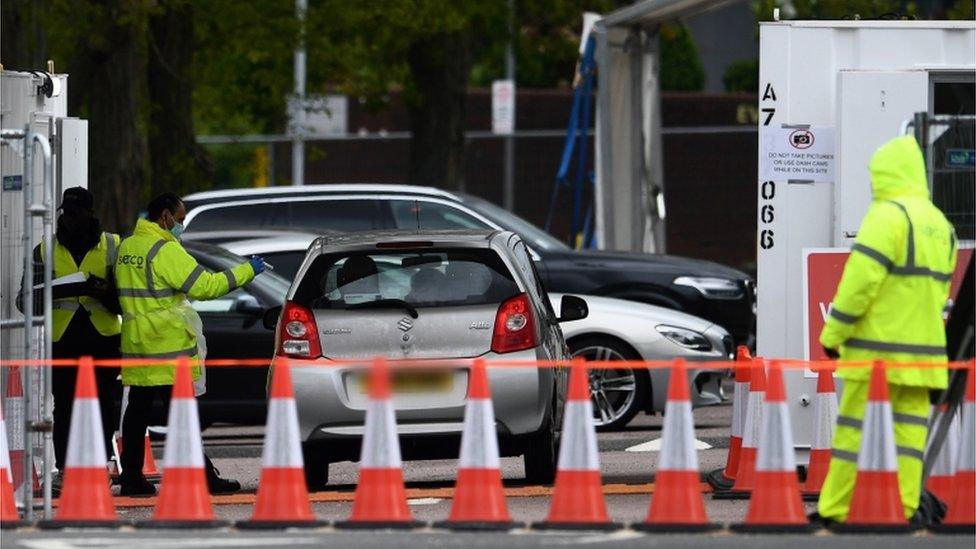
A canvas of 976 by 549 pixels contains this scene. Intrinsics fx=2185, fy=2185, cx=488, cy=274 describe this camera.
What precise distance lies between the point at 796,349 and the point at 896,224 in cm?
289

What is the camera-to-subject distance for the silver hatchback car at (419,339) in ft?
37.8

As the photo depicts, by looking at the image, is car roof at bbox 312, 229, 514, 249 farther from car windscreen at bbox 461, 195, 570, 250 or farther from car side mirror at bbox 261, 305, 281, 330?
car windscreen at bbox 461, 195, 570, 250

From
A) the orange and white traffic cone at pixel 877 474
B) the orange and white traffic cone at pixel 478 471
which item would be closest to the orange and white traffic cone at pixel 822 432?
the orange and white traffic cone at pixel 877 474

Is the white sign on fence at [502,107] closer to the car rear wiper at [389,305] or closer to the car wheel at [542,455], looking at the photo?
the car wheel at [542,455]

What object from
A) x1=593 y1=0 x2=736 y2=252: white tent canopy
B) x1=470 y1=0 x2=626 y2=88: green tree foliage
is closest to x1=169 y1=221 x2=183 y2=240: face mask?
x1=593 y1=0 x2=736 y2=252: white tent canopy

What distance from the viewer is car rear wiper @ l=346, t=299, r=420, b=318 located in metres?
11.6

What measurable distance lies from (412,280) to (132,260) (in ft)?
5.14

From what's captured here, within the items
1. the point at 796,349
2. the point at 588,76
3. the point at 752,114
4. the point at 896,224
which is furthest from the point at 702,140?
the point at 896,224

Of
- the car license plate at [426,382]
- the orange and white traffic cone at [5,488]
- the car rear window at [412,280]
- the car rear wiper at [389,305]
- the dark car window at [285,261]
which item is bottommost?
the orange and white traffic cone at [5,488]

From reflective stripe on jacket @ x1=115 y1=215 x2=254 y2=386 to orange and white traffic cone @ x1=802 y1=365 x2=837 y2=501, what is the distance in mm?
3167

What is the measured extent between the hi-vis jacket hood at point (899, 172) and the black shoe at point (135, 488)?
4709 mm

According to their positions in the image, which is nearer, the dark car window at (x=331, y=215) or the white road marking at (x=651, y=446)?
the white road marking at (x=651, y=446)

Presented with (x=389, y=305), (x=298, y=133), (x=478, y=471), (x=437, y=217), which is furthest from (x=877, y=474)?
(x=298, y=133)

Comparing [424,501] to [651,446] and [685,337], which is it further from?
[685,337]
